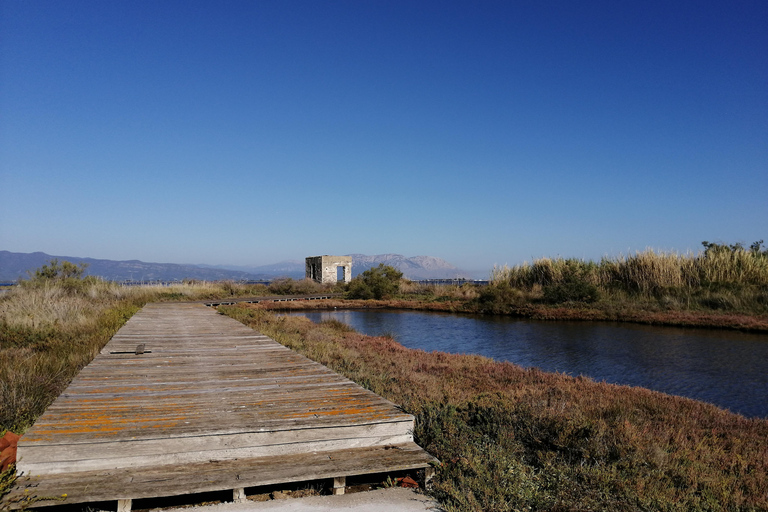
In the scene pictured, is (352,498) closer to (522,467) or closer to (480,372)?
(522,467)

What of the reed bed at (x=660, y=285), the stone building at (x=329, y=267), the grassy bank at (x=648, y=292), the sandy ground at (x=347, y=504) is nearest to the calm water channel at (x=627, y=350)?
the grassy bank at (x=648, y=292)

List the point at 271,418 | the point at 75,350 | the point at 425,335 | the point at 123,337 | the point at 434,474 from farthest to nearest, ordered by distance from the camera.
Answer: the point at 425,335
the point at 123,337
the point at 75,350
the point at 271,418
the point at 434,474

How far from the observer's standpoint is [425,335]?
59.5 ft

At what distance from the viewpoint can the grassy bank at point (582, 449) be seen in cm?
329

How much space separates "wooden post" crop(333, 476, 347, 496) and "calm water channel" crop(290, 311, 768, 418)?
7.52m

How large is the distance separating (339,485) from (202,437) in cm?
111

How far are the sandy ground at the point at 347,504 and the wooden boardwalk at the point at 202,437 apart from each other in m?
0.12

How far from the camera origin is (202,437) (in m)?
3.48

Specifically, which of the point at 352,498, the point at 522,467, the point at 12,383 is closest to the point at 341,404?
the point at 352,498

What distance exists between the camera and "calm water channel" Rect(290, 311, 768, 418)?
9.55 m

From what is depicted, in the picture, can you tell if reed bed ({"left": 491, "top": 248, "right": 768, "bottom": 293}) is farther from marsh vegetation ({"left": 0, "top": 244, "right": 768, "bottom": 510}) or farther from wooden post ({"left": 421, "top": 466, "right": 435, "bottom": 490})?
wooden post ({"left": 421, "top": 466, "right": 435, "bottom": 490})

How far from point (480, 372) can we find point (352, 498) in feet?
22.1

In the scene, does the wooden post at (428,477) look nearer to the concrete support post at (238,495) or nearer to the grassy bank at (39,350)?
the concrete support post at (238,495)

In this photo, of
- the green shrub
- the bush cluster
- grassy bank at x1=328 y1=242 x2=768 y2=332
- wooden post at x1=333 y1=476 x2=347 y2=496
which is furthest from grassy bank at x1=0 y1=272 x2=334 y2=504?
the bush cluster
